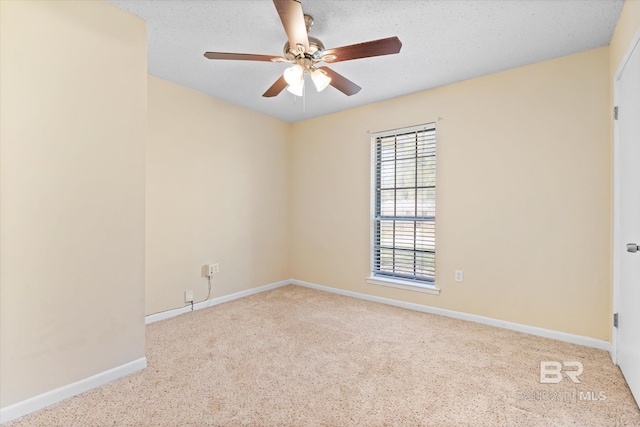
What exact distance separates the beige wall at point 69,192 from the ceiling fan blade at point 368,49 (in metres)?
1.40

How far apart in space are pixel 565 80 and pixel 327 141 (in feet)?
8.56

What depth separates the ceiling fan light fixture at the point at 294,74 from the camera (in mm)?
2191

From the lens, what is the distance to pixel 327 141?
4367 mm

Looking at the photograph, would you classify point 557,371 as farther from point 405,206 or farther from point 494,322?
point 405,206

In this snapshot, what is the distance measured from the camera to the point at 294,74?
7.25 feet

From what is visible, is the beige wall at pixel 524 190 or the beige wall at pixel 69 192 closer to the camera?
the beige wall at pixel 69 192

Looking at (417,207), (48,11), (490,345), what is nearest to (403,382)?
(490,345)

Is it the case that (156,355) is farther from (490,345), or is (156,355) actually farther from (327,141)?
(327,141)

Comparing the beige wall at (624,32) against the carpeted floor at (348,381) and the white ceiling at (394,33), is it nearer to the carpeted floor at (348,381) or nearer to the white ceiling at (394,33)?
the white ceiling at (394,33)

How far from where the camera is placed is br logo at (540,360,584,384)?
82.0 inches

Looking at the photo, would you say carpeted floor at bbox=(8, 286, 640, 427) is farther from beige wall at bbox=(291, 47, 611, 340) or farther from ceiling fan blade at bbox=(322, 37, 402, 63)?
ceiling fan blade at bbox=(322, 37, 402, 63)

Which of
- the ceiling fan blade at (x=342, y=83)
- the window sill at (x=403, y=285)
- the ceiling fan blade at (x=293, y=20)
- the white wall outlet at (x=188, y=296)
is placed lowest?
the white wall outlet at (x=188, y=296)

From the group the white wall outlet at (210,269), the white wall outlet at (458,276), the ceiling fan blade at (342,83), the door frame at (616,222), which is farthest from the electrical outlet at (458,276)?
the white wall outlet at (210,269)

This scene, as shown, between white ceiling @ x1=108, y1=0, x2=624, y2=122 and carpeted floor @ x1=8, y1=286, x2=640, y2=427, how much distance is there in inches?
96.2
